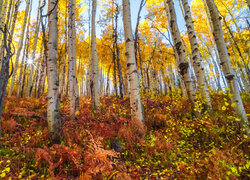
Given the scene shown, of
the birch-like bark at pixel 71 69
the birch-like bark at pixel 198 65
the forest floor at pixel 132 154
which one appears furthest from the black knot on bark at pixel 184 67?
the birch-like bark at pixel 71 69

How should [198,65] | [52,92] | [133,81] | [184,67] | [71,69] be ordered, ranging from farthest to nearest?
1. [71,69]
2. [198,65]
3. [184,67]
4. [133,81]
5. [52,92]

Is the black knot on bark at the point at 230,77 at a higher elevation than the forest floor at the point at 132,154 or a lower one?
higher

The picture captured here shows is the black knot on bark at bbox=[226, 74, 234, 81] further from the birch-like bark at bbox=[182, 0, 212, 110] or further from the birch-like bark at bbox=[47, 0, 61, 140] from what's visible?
the birch-like bark at bbox=[47, 0, 61, 140]

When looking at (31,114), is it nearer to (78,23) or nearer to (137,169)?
(137,169)

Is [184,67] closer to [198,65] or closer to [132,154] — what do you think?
[198,65]

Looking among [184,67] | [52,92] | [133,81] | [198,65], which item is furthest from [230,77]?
[52,92]

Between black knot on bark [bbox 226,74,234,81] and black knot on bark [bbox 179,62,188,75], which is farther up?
black knot on bark [bbox 179,62,188,75]

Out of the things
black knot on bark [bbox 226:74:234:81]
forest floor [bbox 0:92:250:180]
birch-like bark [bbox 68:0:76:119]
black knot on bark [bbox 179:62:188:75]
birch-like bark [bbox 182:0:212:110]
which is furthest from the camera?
birch-like bark [bbox 68:0:76:119]

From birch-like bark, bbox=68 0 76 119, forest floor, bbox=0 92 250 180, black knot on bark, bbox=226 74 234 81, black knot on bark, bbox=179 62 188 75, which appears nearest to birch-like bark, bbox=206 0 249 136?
black knot on bark, bbox=226 74 234 81

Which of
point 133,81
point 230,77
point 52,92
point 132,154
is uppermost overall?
point 133,81

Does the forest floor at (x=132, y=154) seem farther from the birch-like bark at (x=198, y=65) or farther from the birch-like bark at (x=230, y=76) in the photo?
the birch-like bark at (x=198, y=65)

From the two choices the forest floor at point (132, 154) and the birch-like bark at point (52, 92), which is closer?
the forest floor at point (132, 154)

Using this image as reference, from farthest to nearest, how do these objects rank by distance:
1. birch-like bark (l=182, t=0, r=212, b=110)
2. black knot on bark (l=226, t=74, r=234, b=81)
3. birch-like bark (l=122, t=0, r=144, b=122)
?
birch-like bark (l=182, t=0, r=212, b=110) → birch-like bark (l=122, t=0, r=144, b=122) → black knot on bark (l=226, t=74, r=234, b=81)

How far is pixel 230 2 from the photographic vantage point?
32.5 ft
